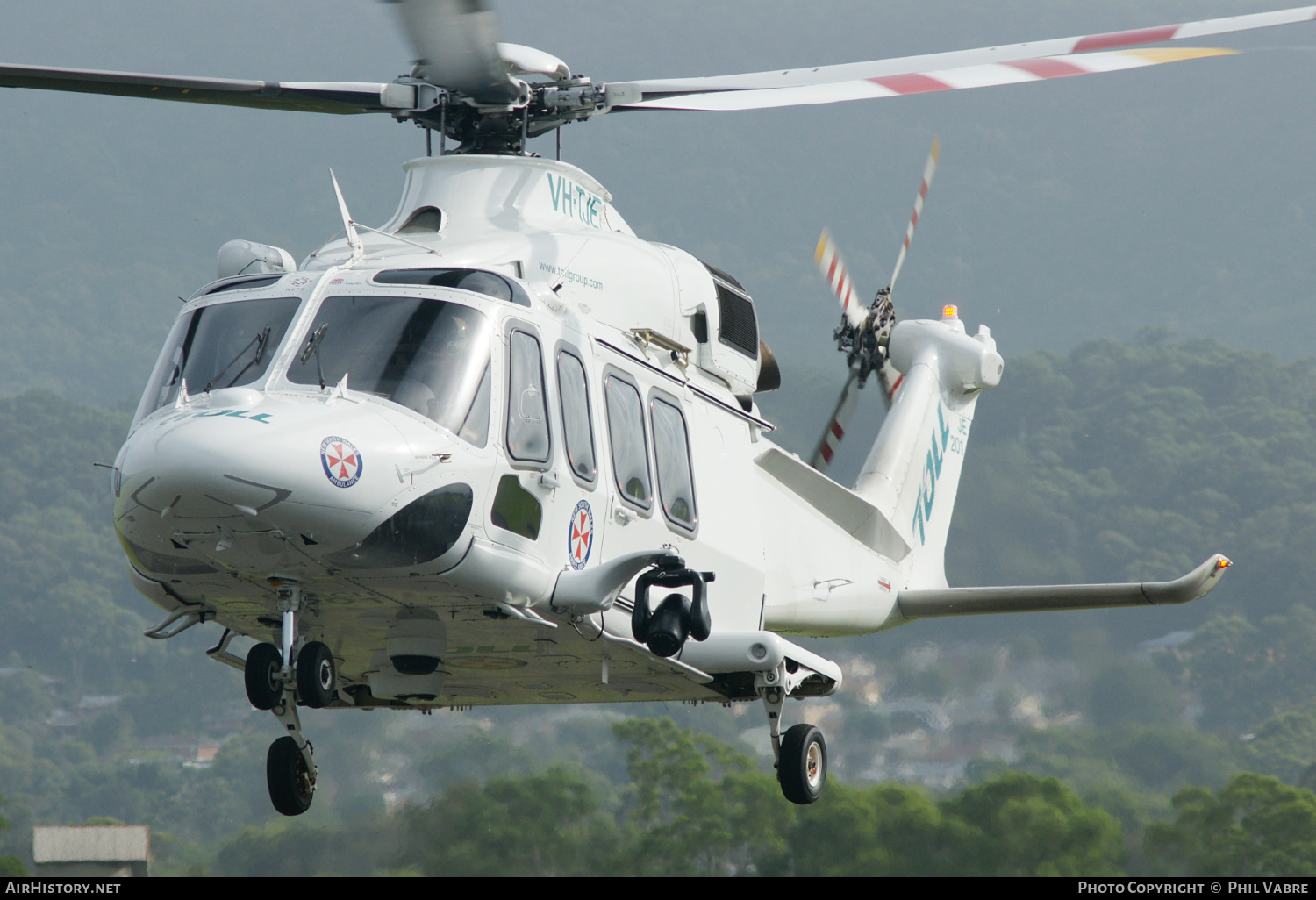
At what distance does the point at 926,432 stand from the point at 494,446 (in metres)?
6.04

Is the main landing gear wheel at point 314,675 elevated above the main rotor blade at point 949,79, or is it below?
below

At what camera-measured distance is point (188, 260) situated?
123m

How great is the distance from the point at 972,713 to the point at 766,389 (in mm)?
24243

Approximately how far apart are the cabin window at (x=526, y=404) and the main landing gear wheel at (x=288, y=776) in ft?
6.52

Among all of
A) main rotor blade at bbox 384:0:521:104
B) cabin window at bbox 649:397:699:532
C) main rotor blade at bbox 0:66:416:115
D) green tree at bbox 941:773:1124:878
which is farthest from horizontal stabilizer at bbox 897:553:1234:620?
green tree at bbox 941:773:1124:878

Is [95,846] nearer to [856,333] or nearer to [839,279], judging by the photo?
[856,333]

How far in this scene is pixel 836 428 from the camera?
35.7 ft

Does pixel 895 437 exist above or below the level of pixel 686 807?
above

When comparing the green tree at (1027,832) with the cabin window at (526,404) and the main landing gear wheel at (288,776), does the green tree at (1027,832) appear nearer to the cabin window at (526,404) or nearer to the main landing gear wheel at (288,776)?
the main landing gear wheel at (288,776)

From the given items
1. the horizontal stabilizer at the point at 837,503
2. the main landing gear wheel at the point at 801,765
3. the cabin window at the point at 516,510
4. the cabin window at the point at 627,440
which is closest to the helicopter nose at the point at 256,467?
the cabin window at the point at 516,510

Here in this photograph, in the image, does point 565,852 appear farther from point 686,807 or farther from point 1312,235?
point 1312,235

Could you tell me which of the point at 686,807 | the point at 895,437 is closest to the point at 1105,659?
the point at 686,807

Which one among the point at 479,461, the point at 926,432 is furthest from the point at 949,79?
the point at 926,432

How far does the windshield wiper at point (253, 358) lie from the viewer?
6520 mm
